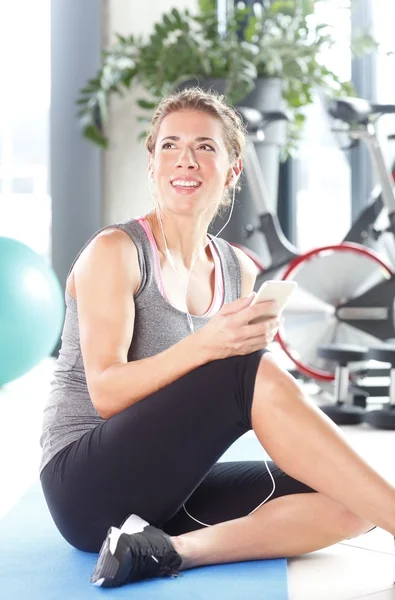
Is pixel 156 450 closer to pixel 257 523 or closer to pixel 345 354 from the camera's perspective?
pixel 257 523

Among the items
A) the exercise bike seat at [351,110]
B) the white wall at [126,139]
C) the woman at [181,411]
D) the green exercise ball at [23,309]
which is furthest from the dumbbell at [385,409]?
the white wall at [126,139]

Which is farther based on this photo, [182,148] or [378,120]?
[378,120]

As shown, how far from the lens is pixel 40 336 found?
3.27m

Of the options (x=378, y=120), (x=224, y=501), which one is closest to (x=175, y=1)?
(x=378, y=120)

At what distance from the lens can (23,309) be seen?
3.17 meters

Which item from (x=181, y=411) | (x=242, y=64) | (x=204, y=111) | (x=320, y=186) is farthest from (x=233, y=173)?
(x=320, y=186)

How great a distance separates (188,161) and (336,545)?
79cm

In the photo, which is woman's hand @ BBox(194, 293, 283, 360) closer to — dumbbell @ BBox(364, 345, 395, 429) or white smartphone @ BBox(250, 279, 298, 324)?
white smartphone @ BBox(250, 279, 298, 324)

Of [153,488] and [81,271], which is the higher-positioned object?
[81,271]

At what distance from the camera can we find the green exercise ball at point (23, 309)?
3143 millimetres

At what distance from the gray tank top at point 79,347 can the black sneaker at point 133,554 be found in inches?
8.2

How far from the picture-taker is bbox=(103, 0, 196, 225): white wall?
15.3 ft

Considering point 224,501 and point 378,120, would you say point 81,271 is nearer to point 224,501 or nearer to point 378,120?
point 224,501

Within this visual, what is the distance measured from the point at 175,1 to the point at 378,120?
172 cm
